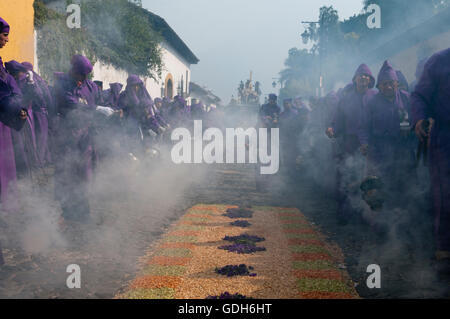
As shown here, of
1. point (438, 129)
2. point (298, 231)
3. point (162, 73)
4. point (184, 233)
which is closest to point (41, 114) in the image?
point (184, 233)

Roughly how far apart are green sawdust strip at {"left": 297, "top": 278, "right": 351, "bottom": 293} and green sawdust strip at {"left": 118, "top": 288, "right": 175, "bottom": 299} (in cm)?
119

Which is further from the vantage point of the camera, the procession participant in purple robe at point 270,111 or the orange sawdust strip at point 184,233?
the procession participant in purple robe at point 270,111

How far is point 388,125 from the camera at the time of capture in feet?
19.1

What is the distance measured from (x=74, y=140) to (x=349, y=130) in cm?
398

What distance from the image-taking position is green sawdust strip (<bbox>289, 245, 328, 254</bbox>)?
16.4ft

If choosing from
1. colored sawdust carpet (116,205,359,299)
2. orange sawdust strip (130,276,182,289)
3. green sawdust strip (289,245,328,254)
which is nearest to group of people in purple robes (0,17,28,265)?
orange sawdust strip (130,276,182,289)

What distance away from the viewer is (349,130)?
638 centimetres

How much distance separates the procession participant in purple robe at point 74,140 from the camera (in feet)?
17.6

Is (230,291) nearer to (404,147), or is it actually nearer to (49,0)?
(404,147)

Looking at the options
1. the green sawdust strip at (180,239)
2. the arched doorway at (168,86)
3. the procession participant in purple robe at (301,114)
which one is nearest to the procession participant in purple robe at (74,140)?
the green sawdust strip at (180,239)

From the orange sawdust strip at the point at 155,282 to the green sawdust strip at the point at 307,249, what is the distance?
1664 millimetres

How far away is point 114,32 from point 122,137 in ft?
33.7

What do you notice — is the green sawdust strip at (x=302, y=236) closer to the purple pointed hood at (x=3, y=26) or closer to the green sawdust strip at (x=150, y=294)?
the green sawdust strip at (x=150, y=294)

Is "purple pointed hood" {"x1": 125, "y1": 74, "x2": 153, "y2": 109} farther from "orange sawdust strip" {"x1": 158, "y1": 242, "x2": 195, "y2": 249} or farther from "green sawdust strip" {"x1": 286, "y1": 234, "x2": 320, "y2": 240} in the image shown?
"green sawdust strip" {"x1": 286, "y1": 234, "x2": 320, "y2": 240}
